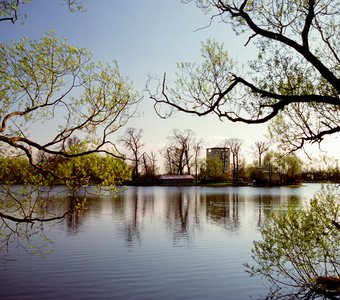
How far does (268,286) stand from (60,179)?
975cm

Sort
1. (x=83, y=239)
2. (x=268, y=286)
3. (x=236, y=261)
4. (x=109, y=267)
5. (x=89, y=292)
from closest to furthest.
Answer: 1. (x=89, y=292)
2. (x=268, y=286)
3. (x=109, y=267)
4. (x=236, y=261)
5. (x=83, y=239)

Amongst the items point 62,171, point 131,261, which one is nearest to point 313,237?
point 62,171

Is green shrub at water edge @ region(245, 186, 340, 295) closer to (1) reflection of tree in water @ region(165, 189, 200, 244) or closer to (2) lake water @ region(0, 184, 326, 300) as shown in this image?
(2) lake water @ region(0, 184, 326, 300)

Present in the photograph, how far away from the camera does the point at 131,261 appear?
18.2 m

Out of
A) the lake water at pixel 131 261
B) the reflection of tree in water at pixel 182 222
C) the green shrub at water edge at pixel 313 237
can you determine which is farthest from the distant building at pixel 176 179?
the green shrub at water edge at pixel 313 237

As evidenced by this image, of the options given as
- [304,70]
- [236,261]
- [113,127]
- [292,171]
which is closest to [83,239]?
[236,261]

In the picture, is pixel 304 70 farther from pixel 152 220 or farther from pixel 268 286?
pixel 152 220

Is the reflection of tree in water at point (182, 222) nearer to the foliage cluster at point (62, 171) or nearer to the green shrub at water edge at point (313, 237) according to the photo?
the green shrub at water edge at point (313, 237)

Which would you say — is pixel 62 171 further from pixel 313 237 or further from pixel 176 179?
pixel 176 179

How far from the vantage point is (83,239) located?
2286 cm

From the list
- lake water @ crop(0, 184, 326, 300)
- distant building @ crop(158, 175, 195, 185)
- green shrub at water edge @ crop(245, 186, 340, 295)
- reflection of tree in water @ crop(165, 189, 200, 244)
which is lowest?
lake water @ crop(0, 184, 326, 300)

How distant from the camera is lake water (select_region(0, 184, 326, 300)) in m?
13.9

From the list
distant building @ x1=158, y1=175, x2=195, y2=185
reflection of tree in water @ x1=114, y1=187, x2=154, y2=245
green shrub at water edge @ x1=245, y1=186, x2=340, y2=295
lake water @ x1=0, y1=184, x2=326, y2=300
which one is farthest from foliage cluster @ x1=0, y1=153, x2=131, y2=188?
distant building @ x1=158, y1=175, x2=195, y2=185

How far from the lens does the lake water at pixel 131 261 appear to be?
45.5 ft
